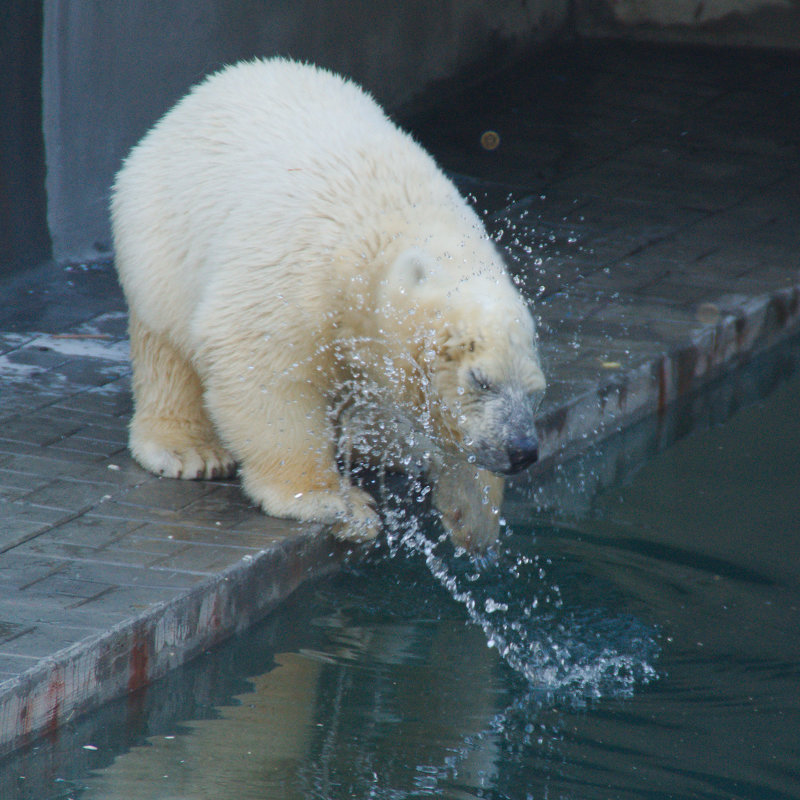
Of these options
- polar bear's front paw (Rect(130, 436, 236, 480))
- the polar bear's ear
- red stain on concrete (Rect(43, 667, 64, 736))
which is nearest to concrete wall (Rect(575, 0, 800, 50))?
polar bear's front paw (Rect(130, 436, 236, 480))

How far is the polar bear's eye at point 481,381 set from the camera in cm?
338

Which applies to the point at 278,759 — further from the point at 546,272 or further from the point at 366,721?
the point at 546,272

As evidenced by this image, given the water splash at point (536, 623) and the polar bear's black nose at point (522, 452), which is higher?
the polar bear's black nose at point (522, 452)

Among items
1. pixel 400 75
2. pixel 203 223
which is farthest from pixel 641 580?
pixel 400 75

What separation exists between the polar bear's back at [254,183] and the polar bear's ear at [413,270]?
279 millimetres

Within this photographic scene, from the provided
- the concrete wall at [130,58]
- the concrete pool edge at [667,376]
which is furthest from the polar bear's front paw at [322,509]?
the concrete wall at [130,58]

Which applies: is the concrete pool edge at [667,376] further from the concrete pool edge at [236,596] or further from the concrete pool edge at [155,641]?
the concrete pool edge at [155,641]

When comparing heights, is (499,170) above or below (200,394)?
above

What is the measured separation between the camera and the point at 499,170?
7.92m

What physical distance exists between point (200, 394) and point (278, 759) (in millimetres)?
1546

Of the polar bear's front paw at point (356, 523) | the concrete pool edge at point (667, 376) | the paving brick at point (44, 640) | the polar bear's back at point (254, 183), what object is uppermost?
the polar bear's back at point (254, 183)

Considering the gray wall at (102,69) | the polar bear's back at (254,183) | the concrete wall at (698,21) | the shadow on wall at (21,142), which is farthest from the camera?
the concrete wall at (698,21)

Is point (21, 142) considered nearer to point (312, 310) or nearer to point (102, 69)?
point (102, 69)

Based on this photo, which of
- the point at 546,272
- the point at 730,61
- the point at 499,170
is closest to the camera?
the point at 546,272
